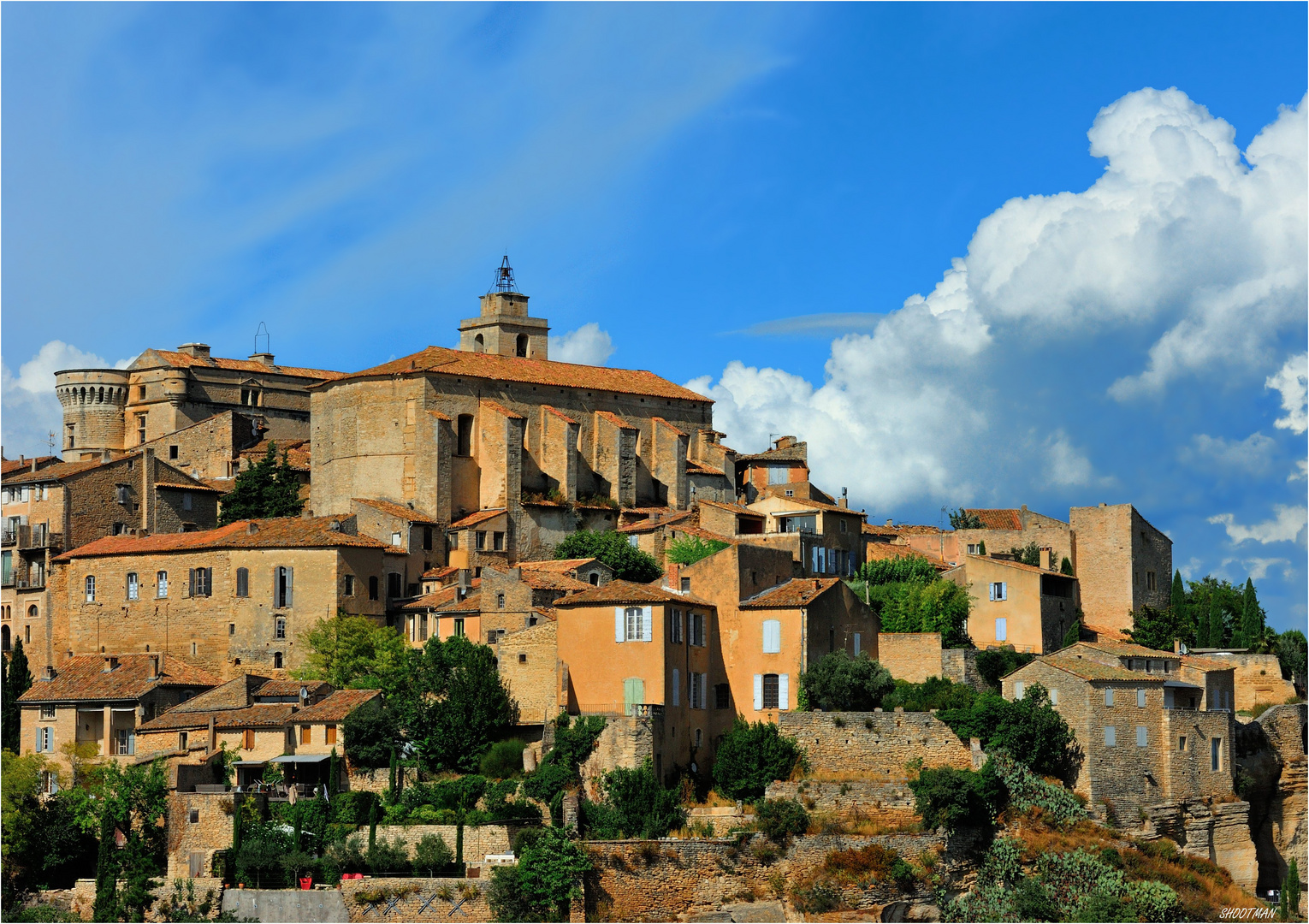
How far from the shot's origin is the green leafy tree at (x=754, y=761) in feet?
181

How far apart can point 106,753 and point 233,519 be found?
17.3 m

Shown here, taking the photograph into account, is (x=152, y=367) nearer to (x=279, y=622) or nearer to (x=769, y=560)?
(x=279, y=622)

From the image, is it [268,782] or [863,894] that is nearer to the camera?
[863,894]

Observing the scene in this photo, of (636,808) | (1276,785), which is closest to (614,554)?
(636,808)

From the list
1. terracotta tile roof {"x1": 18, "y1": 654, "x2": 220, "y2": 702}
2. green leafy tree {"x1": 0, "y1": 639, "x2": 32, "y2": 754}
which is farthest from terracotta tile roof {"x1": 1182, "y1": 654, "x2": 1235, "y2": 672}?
green leafy tree {"x1": 0, "y1": 639, "x2": 32, "y2": 754}

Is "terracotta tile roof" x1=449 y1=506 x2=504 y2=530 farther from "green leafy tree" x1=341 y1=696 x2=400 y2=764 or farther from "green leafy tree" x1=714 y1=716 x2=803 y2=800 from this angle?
"green leafy tree" x1=714 y1=716 x2=803 y2=800

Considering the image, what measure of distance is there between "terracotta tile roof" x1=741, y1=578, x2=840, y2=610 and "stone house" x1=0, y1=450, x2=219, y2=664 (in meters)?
26.3

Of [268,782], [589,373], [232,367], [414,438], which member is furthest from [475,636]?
[232,367]

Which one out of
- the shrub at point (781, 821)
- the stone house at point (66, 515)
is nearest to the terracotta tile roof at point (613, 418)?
the stone house at point (66, 515)

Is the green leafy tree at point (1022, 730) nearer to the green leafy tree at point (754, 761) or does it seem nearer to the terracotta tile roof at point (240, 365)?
the green leafy tree at point (754, 761)

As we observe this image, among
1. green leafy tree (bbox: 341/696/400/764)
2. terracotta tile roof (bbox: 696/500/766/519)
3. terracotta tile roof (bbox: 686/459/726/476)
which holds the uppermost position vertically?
terracotta tile roof (bbox: 686/459/726/476)

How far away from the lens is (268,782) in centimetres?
5662

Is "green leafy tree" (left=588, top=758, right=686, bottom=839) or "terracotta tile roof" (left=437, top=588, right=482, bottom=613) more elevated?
"terracotta tile roof" (left=437, top=588, right=482, bottom=613)

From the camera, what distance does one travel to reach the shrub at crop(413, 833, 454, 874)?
5247 centimetres
